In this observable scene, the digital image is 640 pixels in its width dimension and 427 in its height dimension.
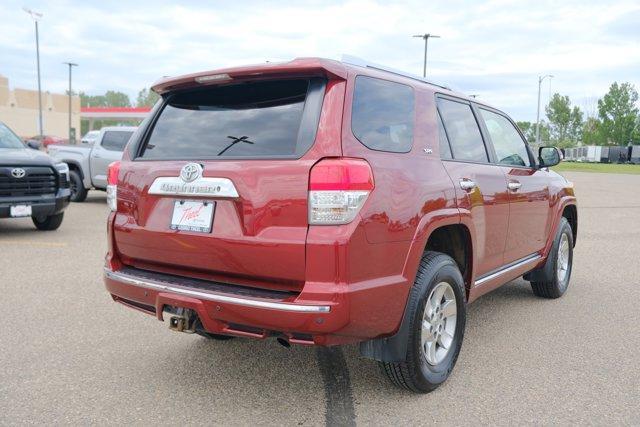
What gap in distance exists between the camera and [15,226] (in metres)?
10.3

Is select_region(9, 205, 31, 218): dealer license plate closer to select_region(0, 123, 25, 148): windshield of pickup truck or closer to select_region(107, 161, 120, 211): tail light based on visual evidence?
select_region(0, 123, 25, 148): windshield of pickup truck

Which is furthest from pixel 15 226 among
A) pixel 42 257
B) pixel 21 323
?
pixel 21 323

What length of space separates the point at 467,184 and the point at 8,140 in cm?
830

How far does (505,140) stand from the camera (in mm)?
5051

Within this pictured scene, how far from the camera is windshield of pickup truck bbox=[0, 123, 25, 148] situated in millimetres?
9507

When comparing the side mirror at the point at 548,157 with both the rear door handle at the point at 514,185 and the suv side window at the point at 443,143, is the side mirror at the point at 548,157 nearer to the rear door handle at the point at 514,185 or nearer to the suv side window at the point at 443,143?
the rear door handle at the point at 514,185

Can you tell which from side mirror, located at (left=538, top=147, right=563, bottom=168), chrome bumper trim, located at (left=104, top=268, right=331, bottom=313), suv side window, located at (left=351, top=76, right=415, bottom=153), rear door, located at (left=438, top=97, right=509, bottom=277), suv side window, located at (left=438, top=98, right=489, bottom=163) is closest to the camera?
chrome bumper trim, located at (left=104, top=268, right=331, bottom=313)

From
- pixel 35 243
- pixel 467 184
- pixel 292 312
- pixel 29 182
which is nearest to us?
pixel 292 312

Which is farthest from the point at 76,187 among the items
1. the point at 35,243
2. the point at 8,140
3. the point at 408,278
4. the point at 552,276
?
the point at 408,278

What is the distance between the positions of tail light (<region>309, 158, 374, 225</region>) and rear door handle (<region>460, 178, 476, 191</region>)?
1.16 m

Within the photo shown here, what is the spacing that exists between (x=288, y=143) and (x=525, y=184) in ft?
8.70

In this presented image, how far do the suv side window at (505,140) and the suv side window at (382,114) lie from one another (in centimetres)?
136

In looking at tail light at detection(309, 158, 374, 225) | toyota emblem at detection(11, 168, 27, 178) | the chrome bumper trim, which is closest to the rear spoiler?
tail light at detection(309, 158, 374, 225)

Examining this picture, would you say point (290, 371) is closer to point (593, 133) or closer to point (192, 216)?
point (192, 216)
